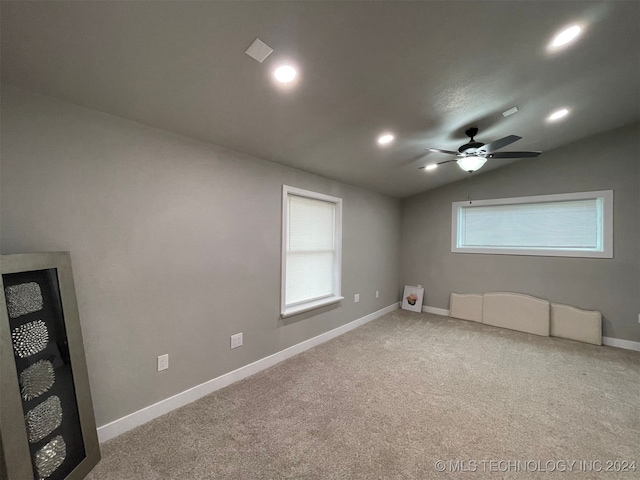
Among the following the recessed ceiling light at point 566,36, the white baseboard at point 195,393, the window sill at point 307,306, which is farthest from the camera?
the window sill at point 307,306

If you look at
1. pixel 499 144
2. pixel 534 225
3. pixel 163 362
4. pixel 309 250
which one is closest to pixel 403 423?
pixel 163 362

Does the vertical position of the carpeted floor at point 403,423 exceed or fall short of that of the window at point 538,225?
it falls short

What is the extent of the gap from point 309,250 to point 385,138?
1.67 m

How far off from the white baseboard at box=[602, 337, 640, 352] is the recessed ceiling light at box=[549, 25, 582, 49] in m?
4.04

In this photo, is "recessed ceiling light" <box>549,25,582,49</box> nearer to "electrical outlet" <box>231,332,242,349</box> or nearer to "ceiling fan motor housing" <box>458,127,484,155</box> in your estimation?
"ceiling fan motor housing" <box>458,127,484,155</box>

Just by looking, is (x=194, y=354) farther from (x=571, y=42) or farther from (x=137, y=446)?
(x=571, y=42)

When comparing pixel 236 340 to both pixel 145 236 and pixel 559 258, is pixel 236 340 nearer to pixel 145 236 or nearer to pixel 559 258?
pixel 145 236

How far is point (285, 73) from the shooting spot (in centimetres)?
159

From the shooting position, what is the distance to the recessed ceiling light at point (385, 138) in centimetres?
261

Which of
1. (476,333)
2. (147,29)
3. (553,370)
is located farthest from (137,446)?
(476,333)

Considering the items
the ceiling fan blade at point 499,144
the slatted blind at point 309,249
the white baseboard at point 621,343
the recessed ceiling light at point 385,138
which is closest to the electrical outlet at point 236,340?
the slatted blind at point 309,249

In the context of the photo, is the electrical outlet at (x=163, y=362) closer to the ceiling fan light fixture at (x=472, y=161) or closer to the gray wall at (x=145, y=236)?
the gray wall at (x=145, y=236)

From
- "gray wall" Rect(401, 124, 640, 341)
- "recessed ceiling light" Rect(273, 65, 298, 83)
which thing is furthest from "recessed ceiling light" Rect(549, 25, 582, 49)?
"gray wall" Rect(401, 124, 640, 341)

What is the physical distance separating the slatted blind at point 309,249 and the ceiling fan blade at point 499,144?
2.00 m
